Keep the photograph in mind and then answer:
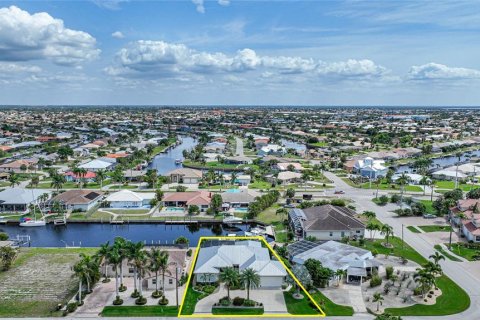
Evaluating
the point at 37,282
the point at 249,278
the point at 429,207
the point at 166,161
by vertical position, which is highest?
the point at 249,278

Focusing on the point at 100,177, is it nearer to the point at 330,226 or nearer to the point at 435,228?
the point at 330,226

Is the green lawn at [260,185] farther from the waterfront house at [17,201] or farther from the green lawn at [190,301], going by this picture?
the green lawn at [190,301]

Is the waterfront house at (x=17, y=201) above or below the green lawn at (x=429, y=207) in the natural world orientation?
above

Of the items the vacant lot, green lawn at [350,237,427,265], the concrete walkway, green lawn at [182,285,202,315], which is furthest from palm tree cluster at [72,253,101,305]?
green lawn at [350,237,427,265]

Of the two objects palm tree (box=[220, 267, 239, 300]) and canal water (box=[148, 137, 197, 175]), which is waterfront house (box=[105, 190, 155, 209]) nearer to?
canal water (box=[148, 137, 197, 175])

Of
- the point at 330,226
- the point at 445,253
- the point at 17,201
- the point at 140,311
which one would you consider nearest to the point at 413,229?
the point at 445,253

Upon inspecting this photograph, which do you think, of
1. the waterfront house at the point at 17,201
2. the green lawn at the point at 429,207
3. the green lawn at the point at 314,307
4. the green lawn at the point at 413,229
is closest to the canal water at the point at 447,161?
the green lawn at the point at 429,207
